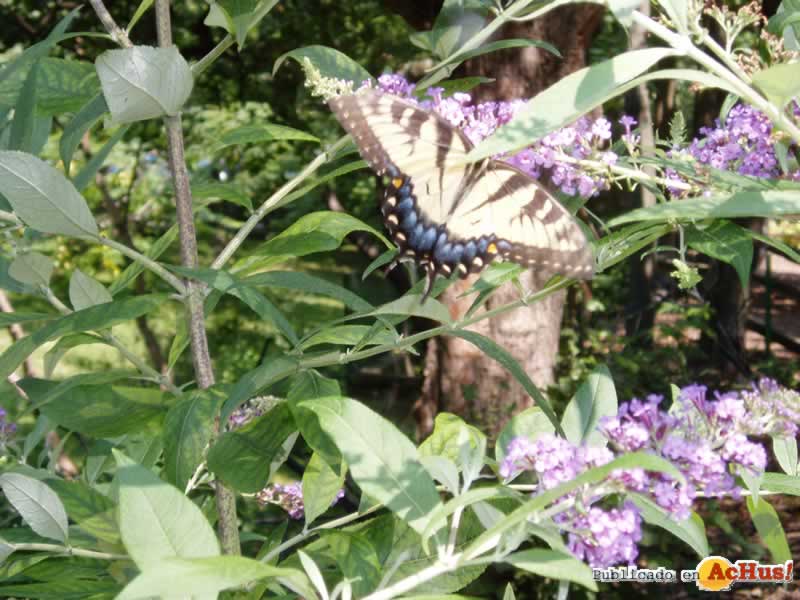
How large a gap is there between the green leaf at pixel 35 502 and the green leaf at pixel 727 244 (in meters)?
0.93

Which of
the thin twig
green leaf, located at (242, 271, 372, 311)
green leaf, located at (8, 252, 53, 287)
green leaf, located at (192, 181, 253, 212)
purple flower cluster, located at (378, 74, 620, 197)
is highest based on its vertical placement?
the thin twig

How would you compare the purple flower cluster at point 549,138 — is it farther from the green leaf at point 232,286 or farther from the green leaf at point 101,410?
the green leaf at point 101,410

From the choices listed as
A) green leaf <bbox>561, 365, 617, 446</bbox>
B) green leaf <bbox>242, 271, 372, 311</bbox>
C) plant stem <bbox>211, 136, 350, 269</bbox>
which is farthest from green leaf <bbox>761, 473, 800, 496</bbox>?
plant stem <bbox>211, 136, 350, 269</bbox>

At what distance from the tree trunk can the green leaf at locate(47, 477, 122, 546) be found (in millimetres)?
2686

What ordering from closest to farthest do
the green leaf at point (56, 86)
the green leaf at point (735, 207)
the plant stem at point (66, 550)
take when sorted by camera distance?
the green leaf at point (735, 207) → the plant stem at point (66, 550) → the green leaf at point (56, 86)

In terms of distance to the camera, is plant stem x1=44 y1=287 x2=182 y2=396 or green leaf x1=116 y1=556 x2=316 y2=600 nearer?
green leaf x1=116 y1=556 x2=316 y2=600

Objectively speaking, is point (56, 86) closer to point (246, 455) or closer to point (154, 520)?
point (246, 455)

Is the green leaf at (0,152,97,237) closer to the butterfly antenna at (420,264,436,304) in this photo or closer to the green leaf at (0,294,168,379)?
the green leaf at (0,294,168,379)

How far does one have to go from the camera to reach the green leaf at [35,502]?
1.21m

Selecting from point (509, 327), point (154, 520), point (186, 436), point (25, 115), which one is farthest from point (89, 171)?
point (509, 327)

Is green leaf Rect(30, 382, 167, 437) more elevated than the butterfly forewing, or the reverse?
the butterfly forewing

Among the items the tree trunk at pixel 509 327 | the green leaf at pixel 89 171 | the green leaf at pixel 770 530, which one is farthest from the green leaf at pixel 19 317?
the tree trunk at pixel 509 327

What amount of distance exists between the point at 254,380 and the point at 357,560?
26 cm

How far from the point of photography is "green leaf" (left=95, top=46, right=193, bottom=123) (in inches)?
43.9
